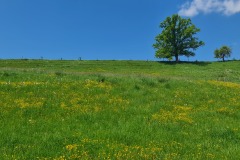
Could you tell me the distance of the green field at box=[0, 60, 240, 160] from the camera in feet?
34.8

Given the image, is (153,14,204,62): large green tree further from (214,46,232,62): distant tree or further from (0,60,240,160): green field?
(0,60,240,160): green field

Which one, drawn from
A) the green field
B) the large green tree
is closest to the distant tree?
the large green tree

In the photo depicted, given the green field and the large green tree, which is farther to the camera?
the large green tree

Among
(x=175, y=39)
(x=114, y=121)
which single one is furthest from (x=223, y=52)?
(x=114, y=121)

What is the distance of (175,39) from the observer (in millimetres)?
84312

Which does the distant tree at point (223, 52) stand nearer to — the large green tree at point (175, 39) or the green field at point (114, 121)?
the large green tree at point (175, 39)

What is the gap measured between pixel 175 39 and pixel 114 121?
2838 inches

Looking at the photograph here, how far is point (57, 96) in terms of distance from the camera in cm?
1823

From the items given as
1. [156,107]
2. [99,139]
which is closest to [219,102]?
[156,107]

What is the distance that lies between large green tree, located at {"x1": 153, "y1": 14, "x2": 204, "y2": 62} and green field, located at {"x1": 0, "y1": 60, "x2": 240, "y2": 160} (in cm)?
6056

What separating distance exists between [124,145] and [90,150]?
123cm

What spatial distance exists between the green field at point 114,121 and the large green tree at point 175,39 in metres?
60.6

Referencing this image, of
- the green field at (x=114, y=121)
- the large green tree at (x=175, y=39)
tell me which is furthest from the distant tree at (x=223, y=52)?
the green field at (x=114, y=121)

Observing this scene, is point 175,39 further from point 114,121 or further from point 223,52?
point 114,121
